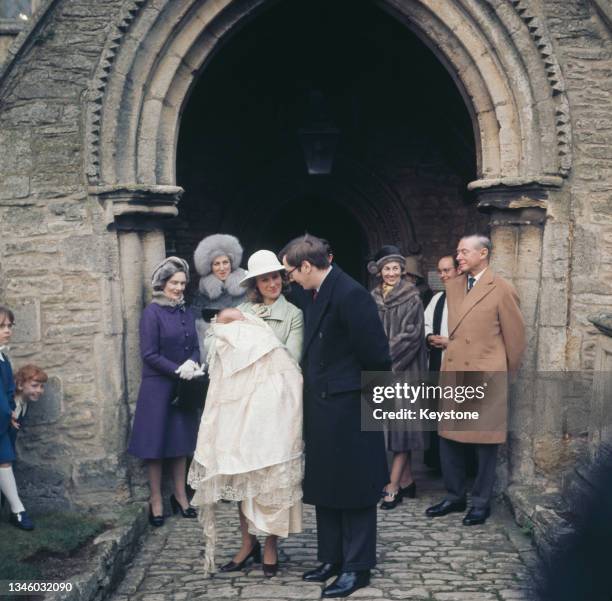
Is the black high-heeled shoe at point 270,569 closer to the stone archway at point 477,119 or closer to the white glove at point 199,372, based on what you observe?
the white glove at point 199,372

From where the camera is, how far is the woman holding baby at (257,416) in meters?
4.48

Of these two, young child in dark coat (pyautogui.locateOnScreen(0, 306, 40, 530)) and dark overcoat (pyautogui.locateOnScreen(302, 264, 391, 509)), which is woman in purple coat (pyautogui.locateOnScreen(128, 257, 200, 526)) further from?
dark overcoat (pyautogui.locateOnScreen(302, 264, 391, 509))

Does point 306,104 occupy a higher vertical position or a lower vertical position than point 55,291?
higher

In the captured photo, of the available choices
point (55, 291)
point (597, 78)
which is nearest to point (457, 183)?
point (597, 78)

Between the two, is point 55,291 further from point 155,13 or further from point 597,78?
point 597,78

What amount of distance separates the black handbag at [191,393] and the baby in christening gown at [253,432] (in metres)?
0.95

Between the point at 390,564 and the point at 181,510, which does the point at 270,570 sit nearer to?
the point at 390,564

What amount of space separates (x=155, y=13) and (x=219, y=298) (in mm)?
1970

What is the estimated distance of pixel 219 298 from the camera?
19.3 feet

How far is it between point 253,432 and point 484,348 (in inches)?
73.0

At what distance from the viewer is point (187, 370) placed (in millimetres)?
5551

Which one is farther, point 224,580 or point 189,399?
point 189,399

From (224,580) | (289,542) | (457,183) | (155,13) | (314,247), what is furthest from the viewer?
(457,183)

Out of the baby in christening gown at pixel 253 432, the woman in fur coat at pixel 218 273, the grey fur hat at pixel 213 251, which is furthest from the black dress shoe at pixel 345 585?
the grey fur hat at pixel 213 251
